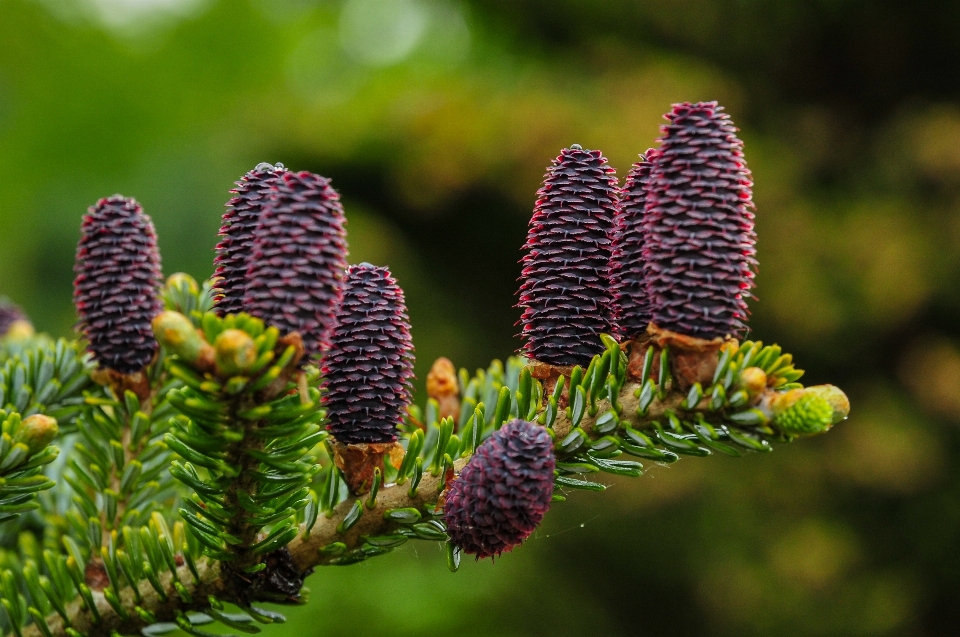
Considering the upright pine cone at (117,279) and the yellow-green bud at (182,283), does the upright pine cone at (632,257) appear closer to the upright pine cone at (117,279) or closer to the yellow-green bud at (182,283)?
the upright pine cone at (117,279)

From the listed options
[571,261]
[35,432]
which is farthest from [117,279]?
[571,261]

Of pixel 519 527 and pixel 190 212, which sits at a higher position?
pixel 519 527

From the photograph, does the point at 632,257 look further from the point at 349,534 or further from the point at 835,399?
the point at 349,534

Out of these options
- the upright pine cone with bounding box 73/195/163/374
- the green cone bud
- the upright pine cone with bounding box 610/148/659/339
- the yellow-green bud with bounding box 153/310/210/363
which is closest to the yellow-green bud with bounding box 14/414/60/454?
the upright pine cone with bounding box 73/195/163/374

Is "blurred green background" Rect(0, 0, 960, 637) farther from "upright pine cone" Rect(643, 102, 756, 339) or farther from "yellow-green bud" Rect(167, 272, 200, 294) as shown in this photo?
"upright pine cone" Rect(643, 102, 756, 339)

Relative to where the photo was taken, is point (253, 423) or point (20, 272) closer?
point (253, 423)

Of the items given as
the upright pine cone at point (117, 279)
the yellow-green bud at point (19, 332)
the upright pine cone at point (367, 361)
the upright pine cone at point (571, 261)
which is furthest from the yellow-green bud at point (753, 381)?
the yellow-green bud at point (19, 332)

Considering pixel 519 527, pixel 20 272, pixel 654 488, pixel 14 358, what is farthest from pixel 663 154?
pixel 20 272

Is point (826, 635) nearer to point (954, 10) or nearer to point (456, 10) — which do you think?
point (954, 10)
